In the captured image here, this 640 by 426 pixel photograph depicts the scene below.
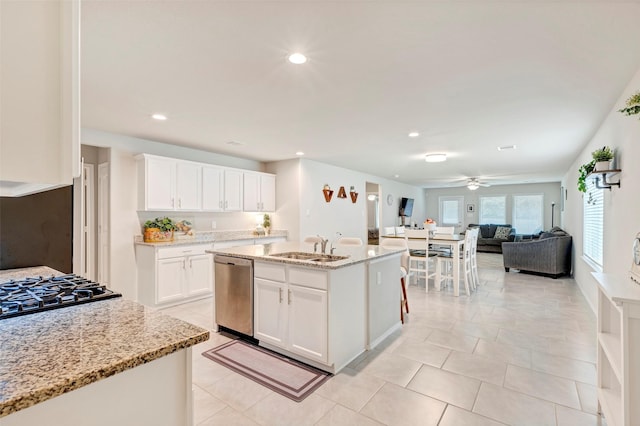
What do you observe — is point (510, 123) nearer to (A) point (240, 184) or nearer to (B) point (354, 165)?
(B) point (354, 165)

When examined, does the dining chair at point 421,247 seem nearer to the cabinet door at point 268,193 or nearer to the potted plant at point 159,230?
the cabinet door at point 268,193

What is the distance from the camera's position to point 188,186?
479 cm

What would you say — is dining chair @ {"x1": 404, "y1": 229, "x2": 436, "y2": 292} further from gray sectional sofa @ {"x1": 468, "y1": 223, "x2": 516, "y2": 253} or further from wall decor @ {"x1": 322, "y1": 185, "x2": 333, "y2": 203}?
gray sectional sofa @ {"x1": 468, "y1": 223, "x2": 516, "y2": 253}

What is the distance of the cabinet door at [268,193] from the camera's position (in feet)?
19.9

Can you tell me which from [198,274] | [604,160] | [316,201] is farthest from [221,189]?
[604,160]

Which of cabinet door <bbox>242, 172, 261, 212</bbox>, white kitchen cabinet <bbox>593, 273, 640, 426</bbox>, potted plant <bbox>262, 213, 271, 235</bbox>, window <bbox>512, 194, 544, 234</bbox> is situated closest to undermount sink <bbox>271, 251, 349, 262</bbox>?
white kitchen cabinet <bbox>593, 273, 640, 426</bbox>

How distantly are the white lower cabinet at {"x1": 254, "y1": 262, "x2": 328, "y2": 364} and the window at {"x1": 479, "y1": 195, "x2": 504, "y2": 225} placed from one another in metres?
10.9

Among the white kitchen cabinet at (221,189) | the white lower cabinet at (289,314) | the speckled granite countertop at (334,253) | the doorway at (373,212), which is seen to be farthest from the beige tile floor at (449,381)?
the doorway at (373,212)

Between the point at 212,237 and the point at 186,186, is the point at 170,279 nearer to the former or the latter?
the point at 212,237

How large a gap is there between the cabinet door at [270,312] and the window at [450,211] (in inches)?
431

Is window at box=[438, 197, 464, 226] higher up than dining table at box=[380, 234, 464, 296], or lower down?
higher up

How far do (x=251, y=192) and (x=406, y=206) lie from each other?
659 cm

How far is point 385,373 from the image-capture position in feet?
8.21

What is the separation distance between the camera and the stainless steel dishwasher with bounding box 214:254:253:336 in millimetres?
3053
